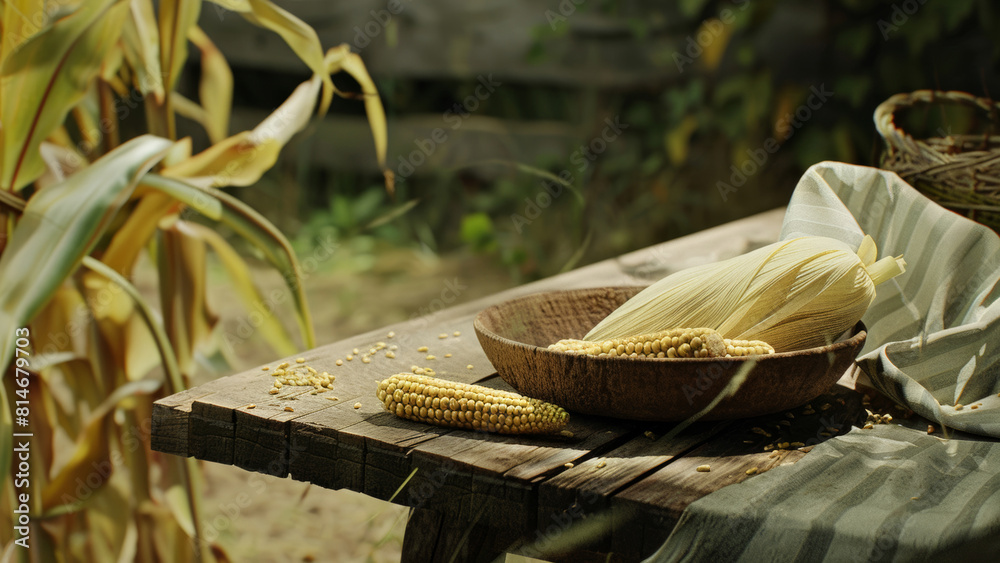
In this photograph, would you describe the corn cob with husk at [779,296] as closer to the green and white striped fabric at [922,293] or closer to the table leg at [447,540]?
the green and white striped fabric at [922,293]

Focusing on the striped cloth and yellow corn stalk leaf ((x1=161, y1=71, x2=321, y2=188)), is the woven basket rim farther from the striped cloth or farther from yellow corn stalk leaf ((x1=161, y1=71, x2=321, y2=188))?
yellow corn stalk leaf ((x1=161, y1=71, x2=321, y2=188))

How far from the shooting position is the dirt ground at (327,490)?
1.91 m

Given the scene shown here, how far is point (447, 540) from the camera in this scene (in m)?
0.88

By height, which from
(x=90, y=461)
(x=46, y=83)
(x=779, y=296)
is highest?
(x=46, y=83)

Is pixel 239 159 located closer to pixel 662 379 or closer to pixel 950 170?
pixel 662 379

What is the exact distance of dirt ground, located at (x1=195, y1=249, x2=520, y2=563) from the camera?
191cm

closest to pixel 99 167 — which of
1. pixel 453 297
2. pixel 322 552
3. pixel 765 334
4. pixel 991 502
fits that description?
Answer: pixel 765 334

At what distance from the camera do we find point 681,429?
78cm

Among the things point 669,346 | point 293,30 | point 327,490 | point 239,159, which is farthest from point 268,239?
point 327,490

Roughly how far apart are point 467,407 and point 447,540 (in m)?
0.19

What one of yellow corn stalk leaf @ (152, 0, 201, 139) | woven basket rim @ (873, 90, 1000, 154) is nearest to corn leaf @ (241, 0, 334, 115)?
yellow corn stalk leaf @ (152, 0, 201, 139)

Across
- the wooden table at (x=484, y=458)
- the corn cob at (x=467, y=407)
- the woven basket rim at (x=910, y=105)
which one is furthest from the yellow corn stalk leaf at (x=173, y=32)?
the woven basket rim at (x=910, y=105)

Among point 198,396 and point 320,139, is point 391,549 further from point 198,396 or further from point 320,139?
point 320,139

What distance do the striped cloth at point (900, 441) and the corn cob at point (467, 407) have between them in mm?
170
